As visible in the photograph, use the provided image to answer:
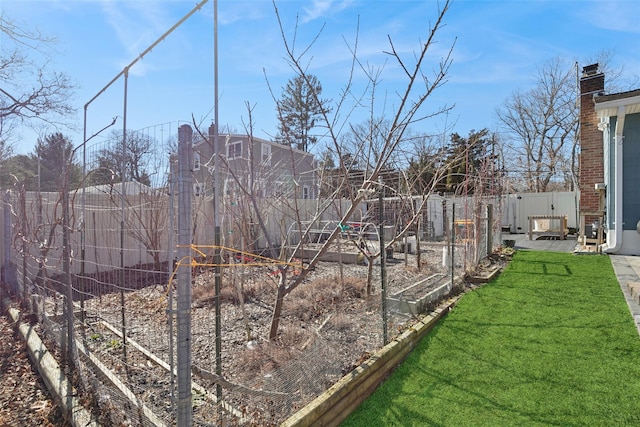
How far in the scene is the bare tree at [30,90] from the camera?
9383 millimetres

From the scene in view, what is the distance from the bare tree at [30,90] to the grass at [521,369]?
10143 mm

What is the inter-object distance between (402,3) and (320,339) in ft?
11.9

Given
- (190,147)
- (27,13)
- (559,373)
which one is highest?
(27,13)

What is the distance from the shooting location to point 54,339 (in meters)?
3.59

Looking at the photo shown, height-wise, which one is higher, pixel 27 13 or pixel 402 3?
pixel 27 13

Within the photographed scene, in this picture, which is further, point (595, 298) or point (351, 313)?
point (595, 298)

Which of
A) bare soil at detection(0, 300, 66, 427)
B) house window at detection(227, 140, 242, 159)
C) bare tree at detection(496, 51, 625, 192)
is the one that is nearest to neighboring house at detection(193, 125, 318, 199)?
house window at detection(227, 140, 242, 159)

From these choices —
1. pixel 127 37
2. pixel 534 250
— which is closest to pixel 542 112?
pixel 534 250

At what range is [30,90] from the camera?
10555 millimetres

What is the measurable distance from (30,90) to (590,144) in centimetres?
1669

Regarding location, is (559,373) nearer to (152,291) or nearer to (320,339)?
(320,339)

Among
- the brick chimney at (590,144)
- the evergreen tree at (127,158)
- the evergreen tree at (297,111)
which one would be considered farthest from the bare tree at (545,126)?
the evergreen tree at (127,158)

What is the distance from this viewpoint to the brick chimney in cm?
957

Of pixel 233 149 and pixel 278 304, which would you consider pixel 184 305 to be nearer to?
pixel 278 304
